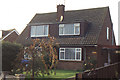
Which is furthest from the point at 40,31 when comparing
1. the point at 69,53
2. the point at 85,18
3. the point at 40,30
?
the point at 85,18

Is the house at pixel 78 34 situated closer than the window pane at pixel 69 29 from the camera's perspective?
Yes

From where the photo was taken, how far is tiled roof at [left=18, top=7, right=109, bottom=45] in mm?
22673

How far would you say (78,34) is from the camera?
2377cm

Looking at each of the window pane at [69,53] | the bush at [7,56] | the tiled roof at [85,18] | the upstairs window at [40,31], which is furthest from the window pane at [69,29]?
the bush at [7,56]

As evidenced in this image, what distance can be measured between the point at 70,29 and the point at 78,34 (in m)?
1.32

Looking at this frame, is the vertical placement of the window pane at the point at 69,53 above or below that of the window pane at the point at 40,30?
below

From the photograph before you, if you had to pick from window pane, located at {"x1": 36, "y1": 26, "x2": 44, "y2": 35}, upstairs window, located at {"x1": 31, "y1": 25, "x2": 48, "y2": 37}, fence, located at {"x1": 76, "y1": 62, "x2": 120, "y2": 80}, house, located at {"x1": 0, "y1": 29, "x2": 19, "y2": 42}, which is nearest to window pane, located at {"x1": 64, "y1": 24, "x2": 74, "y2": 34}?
upstairs window, located at {"x1": 31, "y1": 25, "x2": 48, "y2": 37}

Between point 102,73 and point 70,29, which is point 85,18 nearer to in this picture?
point 70,29

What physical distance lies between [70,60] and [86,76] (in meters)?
12.2

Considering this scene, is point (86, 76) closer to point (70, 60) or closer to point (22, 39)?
point (70, 60)

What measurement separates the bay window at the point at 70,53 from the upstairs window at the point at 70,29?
8.22ft

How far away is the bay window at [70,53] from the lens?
22.4 meters

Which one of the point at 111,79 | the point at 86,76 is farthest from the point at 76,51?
the point at 86,76

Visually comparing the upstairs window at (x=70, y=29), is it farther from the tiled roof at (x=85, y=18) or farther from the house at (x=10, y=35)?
the house at (x=10, y=35)
